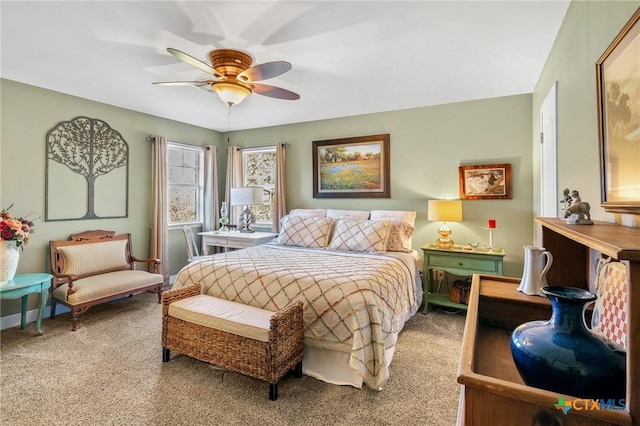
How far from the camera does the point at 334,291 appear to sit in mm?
2225

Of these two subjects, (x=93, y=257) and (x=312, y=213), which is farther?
(x=312, y=213)

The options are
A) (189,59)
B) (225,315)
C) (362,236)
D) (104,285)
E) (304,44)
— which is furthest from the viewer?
(362,236)

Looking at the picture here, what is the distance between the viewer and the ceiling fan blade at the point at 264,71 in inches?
84.0

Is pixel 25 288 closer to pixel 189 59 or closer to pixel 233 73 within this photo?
pixel 189 59

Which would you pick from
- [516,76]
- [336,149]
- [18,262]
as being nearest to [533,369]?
[516,76]

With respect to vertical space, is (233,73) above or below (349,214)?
above

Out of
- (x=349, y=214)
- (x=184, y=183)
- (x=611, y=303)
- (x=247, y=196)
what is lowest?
(x=611, y=303)

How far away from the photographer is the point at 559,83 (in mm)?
2111

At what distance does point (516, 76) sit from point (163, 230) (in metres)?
4.75

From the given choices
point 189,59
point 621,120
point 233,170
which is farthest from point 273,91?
point 233,170

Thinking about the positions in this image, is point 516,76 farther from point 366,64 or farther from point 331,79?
point 331,79

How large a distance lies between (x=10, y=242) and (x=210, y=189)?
263 centimetres

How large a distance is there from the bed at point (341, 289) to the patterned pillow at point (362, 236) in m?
0.01

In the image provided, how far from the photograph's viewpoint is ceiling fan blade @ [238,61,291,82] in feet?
7.00
